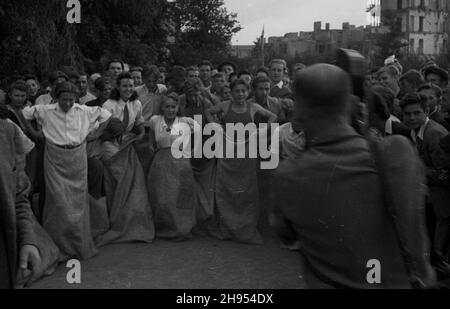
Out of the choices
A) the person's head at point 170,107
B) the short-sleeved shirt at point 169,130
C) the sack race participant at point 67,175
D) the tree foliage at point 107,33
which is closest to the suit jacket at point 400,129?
the short-sleeved shirt at point 169,130

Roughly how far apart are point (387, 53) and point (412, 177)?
89.4ft

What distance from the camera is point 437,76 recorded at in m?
7.89

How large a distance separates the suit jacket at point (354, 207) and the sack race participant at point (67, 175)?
4.52m

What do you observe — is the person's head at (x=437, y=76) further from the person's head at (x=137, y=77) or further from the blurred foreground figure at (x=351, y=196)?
the blurred foreground figure at (x=351, y=196)

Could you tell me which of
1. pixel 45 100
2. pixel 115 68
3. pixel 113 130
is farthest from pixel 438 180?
pixel 115 68

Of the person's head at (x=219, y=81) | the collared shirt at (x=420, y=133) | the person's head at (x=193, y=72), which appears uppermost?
the person's head at (x=193, y=72)

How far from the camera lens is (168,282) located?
19.0 feet

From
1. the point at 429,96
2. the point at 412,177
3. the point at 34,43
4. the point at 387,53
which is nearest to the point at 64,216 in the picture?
the point at 429,96

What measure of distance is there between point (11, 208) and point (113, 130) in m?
4.89

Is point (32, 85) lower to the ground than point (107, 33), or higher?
lower

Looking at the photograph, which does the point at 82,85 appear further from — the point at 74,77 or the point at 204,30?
the point at 204,30

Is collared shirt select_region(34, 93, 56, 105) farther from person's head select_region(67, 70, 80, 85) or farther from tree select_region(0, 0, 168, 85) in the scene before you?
tree select_region(0, 0, 168, 85)

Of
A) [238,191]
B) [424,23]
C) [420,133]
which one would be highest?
[424,23]

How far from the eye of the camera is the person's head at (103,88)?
8.25 meters
